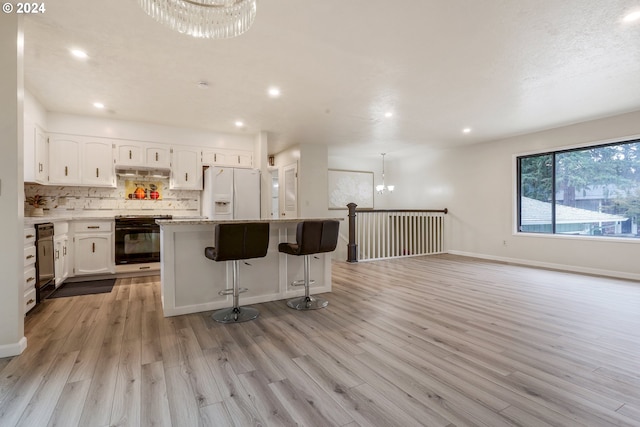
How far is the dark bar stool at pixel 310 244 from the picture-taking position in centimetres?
319

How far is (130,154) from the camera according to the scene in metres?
5.07

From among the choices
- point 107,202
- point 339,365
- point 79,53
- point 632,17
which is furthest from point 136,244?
point 632,17

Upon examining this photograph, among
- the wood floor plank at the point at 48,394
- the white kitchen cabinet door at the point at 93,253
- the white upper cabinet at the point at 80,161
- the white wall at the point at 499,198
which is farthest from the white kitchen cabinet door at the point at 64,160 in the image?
the white wall at the point at 499,198

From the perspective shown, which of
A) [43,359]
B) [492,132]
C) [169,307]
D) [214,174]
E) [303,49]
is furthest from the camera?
[492,132]

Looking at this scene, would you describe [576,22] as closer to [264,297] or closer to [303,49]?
[303,49]

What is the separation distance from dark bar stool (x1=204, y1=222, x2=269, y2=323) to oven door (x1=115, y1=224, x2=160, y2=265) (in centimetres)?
241

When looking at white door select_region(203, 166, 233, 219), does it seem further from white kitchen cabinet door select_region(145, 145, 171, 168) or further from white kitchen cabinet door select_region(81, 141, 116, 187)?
white kitchen cabinet door select_region(81, 141, 116, 187)

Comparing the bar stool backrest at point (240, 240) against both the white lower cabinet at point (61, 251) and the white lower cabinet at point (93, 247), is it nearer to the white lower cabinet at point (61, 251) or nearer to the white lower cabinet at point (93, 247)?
the white lower cabinet at point (61, 251)

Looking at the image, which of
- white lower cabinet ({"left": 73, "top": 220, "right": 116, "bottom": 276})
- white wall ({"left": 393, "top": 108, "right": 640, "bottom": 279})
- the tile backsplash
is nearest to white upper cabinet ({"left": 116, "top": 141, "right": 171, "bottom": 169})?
the tile backsplash

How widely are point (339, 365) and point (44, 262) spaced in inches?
140

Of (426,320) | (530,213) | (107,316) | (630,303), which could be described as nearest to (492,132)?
(530,213)

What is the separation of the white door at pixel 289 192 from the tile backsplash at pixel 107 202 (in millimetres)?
2030

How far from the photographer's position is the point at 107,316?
3066mm

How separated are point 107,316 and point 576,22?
16.1 ft
